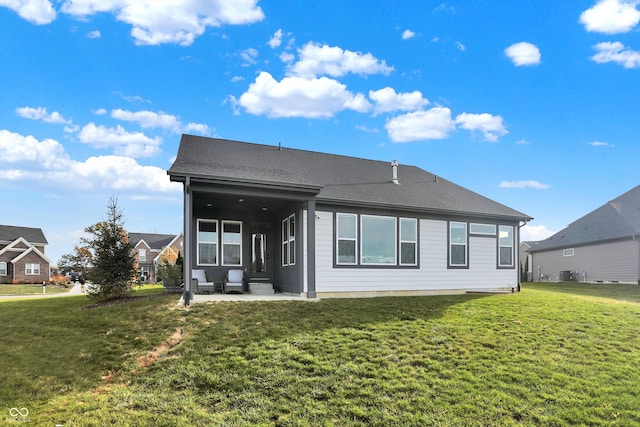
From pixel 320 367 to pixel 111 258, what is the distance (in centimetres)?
903

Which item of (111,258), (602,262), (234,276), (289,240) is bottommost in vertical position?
(602,262)

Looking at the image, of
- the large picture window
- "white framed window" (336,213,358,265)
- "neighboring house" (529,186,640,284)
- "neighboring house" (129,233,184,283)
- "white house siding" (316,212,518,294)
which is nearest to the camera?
"white house siding" (316,212,518,294)

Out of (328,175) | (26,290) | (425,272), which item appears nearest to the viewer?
(425,272)

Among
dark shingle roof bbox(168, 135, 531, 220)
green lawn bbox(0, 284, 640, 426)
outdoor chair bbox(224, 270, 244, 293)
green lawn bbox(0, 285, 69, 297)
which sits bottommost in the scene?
green lawn bbox(0, 285, 69, 297)

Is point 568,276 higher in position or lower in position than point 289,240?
lower

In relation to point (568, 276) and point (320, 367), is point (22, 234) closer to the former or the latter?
point (320, 367)

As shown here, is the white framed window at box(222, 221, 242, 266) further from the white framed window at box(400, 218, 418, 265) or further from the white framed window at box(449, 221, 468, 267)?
the white framed window at box(449, 221, 468, 267)

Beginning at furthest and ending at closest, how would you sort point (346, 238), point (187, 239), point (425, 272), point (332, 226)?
point (425, 272), point (346, 238), point (332, 226), point (187, 239)

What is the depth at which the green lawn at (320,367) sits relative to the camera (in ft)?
19.5

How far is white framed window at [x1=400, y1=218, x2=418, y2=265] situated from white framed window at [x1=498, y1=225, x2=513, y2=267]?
4.09 m

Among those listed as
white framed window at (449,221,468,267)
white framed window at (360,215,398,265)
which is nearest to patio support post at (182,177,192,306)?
white framed window at (360,215,398,265)

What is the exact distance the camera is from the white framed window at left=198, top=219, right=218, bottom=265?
15039mm

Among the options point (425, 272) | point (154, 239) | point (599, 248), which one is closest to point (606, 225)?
point (599, 248)

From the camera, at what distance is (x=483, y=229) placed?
16.7 meters
